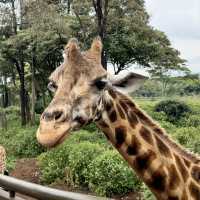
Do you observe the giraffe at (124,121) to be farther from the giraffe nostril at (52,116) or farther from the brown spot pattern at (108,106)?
the giraffe nostril at (52,116)

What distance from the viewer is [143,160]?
11.6 ft

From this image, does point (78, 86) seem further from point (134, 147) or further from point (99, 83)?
point (134, 147)

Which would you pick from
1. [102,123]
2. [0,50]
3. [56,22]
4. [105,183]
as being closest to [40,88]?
[0,50]

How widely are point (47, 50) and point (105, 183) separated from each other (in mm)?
14071

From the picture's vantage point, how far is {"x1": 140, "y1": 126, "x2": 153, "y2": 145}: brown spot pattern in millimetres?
3595

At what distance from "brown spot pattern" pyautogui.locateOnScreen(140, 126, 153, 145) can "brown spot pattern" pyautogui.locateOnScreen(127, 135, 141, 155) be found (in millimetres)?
52

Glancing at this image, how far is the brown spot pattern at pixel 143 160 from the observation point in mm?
3537

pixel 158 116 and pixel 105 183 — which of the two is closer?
pixel 105 183

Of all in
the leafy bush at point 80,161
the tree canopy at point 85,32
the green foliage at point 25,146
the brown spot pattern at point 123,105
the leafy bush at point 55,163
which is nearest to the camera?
the brown spot pattern at point 123,105

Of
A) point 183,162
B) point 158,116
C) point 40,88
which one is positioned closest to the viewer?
point 183,162

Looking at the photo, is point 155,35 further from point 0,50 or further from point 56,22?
point 0,50

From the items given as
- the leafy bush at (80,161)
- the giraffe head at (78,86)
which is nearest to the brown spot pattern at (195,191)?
the giraffe head at (78,86)

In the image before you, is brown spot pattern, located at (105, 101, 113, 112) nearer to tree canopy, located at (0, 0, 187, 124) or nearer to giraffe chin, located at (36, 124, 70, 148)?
giraffe chin, located at (36, 124, 70, 148)

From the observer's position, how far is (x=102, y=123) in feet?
12.0
